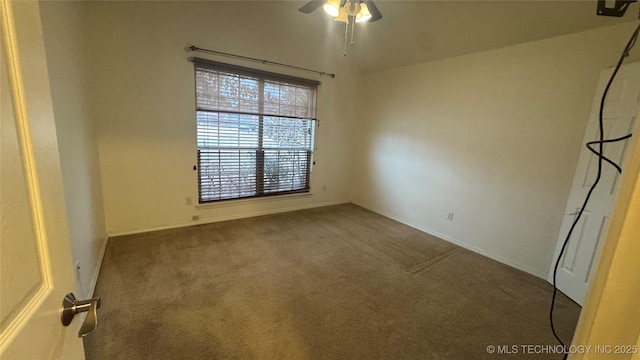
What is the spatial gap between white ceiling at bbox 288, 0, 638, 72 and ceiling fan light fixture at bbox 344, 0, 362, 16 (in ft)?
3.43

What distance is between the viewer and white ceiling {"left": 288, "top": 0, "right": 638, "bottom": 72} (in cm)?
233

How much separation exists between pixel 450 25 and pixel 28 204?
360cm

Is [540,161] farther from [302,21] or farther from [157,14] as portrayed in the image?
[157,14]

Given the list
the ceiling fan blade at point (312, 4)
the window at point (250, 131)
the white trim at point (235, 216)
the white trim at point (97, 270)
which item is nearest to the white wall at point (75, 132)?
the white trim at point (97, 270)

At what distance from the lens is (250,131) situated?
373cm

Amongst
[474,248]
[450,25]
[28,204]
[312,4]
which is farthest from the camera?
[474,248]

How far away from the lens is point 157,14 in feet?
9.50

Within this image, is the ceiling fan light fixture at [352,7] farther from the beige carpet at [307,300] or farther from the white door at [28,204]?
the beige carpet at [307,300]

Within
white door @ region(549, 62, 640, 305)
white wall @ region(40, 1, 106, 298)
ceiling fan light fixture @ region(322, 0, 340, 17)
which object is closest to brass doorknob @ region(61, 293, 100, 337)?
white wall @ region(40, 1, 106, 298)

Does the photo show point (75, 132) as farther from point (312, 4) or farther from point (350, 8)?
point (350, 8)

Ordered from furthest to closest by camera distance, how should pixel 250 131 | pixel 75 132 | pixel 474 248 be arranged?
1. pixel 250 131
2. pixel 474 248
3. pixel 75 132

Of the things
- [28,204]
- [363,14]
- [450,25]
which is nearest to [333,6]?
[363,14]

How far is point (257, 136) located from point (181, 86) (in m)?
1.12

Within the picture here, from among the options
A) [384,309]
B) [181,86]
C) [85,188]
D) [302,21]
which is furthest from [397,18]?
[85,188]
